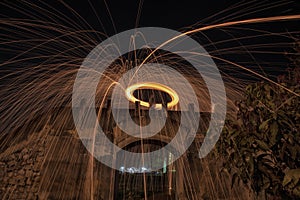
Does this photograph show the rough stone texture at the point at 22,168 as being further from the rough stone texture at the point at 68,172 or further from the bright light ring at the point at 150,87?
the bright light ring at the point at 150,87

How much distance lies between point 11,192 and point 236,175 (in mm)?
6954

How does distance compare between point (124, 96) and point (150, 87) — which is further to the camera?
point (124, 96)

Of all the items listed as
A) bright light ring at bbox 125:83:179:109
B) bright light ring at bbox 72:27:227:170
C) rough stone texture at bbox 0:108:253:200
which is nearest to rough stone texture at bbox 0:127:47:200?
rough stone texture at bbox 0:108:253:200

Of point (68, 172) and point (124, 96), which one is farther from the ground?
point (124, 96)

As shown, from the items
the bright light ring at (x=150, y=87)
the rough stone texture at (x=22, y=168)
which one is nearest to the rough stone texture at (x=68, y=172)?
the rough stone texture at (x=22, y=168)

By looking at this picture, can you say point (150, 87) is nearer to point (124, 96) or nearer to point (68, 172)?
point (124, 96)

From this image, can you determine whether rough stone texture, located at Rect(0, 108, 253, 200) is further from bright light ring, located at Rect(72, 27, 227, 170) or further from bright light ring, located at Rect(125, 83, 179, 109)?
bright light ring, located at Rect(125, 83, 179, 109)

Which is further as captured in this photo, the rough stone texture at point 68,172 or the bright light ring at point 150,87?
the rough stone texture at point 68,172

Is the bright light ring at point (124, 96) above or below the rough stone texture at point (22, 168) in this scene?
above

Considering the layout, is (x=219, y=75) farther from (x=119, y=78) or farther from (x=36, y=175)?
(x=36, y=175)

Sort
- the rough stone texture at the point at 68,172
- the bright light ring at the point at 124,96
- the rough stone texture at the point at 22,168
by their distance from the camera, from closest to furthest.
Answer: the bright light ring at the point at 124,96 → the rough stone texture at the point at 68,172 → the rough stone texture at the point at 22,168

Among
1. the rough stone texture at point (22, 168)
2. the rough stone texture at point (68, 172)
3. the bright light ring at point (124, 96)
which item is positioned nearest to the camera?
the bright light ring at point (124, 96)

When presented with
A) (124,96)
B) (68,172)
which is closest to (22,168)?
(68,172)

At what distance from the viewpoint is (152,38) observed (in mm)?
4773
